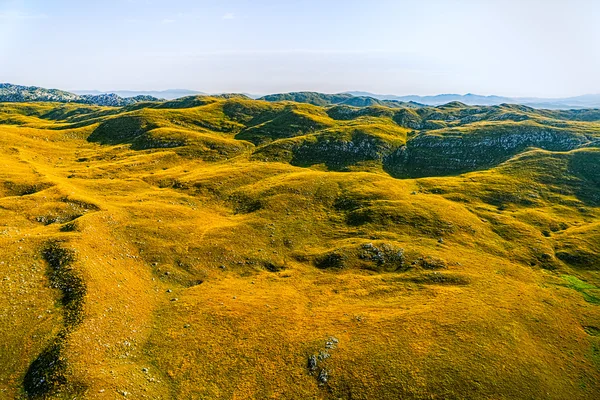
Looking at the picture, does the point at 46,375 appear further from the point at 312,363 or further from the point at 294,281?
the point at 294,281

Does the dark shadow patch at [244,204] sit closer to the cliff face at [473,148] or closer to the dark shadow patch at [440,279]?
the dark shadow patch at [440,279]

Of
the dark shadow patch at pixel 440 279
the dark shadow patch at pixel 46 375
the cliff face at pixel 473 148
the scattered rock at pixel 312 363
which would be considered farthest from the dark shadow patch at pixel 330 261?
the cliff face at pixel 473 148

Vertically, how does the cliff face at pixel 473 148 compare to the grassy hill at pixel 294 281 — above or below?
Answer: above

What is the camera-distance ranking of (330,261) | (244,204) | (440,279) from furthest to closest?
(244,204) < (330,261) < (440,279)

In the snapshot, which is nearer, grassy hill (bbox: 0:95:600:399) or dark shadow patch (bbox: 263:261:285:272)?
grassy hill (bbox: 0:95:600:399)

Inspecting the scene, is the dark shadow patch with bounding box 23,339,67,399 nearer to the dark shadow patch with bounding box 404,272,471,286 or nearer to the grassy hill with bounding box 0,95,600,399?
the grassy hill with bounding box 0,95,600,399

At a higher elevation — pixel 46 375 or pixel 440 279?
pixel 46 375

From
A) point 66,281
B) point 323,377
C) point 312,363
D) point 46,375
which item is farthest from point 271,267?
point 46,375

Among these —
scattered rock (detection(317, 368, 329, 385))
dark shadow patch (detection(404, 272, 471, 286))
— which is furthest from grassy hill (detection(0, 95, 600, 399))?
dark shadow patch (detection(404, 272, 471, 286))

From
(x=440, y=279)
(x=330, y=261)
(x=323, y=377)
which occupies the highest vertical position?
(x=330, y=261)
